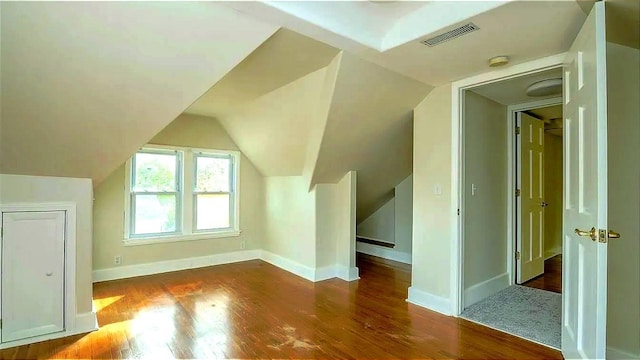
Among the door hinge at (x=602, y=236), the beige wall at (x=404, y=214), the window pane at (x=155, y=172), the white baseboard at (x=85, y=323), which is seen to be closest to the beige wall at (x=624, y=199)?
the door hinge at (x=602, y=236)

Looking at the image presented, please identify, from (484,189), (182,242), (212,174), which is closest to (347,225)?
(484,189)

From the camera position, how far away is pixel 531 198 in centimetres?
403

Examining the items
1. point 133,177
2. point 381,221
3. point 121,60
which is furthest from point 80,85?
point 381,221

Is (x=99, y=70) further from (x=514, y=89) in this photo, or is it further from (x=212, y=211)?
(x=514, y=89)

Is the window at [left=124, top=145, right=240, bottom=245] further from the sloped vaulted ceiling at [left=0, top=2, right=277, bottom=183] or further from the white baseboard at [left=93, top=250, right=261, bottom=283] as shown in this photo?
the sloped vaulted ceiling at [left=0, top=2, right=277, bottom=183]

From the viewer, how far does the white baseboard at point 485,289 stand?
326cm

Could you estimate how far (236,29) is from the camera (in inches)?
81.0

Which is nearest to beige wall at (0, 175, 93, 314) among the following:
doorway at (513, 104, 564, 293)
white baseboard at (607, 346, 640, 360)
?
white baseboard at (607, 346, 640, 360)

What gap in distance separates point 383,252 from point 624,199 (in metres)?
3.71

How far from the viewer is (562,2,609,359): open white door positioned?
5.35ft

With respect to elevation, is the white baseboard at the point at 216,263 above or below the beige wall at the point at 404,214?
below

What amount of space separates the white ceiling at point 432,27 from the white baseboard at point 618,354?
2094 millimetres

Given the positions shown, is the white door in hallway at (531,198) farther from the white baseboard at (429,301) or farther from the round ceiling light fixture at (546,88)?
the white baseboard at (429,301)

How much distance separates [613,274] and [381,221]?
3688 millimetres
